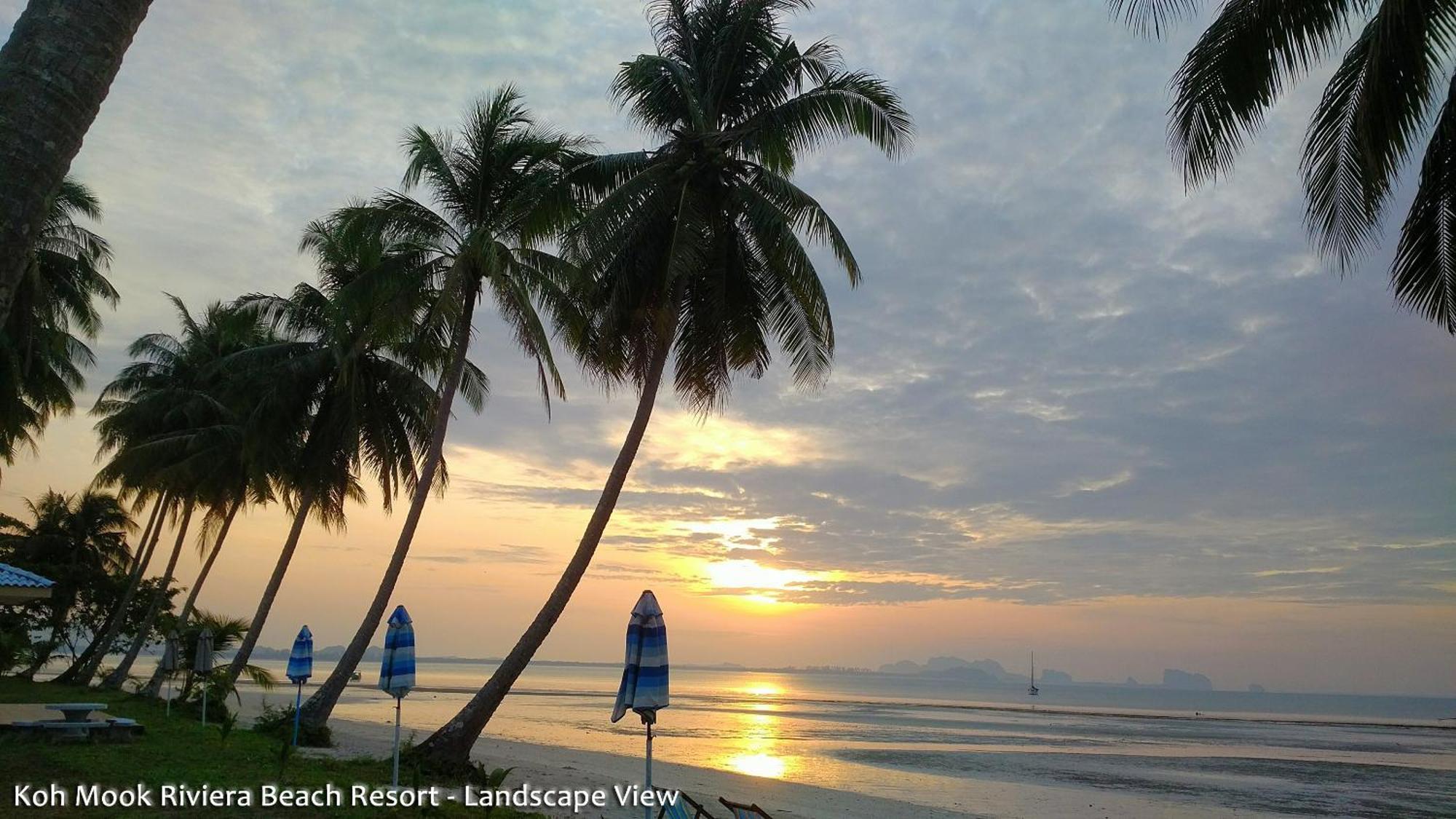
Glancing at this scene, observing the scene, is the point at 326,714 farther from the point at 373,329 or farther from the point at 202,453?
the point at 202,453

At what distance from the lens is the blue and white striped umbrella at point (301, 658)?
17828 millimetres

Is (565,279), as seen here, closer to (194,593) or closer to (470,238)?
(470,238)

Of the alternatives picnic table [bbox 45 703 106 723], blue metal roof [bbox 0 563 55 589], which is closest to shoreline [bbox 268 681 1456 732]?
picnic table [bbox 45 703 106 723]

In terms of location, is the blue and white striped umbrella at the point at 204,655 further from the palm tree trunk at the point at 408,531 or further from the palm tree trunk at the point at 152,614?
the palm tree trunk at the point at 152,614

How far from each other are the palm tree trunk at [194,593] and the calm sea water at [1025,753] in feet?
22.7

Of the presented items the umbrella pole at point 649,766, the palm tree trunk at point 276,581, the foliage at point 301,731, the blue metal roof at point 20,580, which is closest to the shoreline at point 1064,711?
the palm tree trunk at point 276,581

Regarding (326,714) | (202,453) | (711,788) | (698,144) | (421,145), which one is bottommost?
(711,788)

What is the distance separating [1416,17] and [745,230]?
31.1ft

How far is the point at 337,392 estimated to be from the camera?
20.0m

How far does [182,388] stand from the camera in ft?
89.5

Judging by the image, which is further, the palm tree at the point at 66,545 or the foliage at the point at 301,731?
the palm tree at the point at 66,545

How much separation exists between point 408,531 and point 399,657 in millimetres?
4584

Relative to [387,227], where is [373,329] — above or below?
below

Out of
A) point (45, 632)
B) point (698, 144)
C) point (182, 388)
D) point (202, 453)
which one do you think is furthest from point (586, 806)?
point (45, 632)
